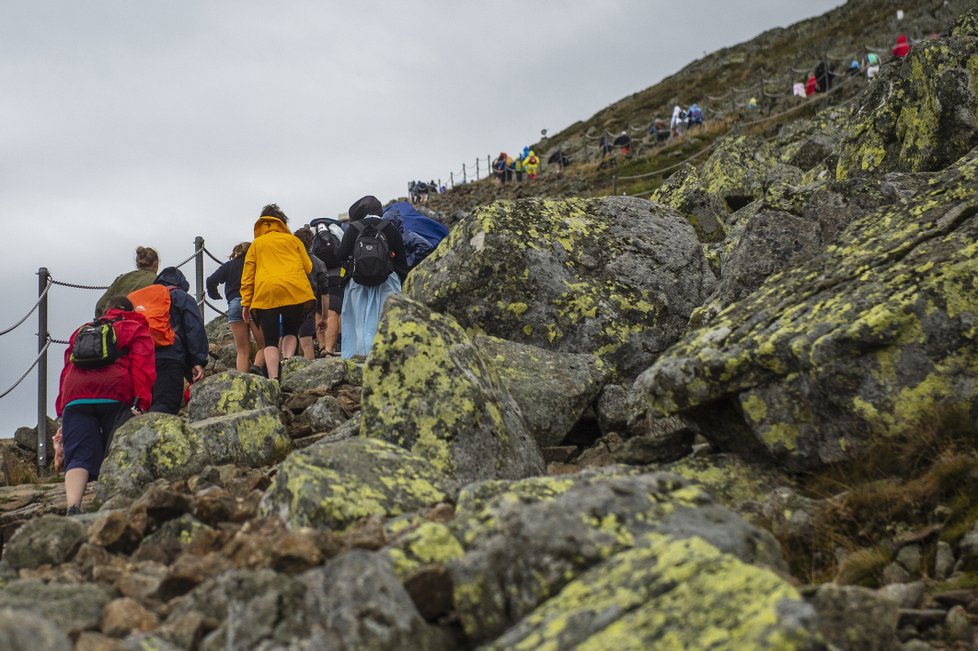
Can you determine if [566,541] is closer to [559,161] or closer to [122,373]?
[122,373]

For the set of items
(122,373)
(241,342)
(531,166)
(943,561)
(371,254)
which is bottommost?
(943,561)

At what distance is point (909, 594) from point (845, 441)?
1.68 metres

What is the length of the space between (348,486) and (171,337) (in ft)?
18.5

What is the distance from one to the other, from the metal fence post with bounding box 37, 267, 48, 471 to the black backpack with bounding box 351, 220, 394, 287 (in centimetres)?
499

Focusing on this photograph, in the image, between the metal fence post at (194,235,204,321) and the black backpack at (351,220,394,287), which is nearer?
the black backpack at (351,220,394,287)

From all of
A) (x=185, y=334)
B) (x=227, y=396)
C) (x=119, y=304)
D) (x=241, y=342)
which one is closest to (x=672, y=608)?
(x=119, y=304)

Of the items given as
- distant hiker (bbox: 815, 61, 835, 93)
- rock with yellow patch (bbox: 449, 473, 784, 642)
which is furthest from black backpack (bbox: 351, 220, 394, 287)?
distant hiker (bbox: 815, 61, 835, 93)

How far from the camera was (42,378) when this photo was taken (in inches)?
512

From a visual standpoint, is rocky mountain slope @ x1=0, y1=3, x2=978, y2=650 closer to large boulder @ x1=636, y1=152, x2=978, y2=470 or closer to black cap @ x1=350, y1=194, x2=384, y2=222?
large boulder @ x1=636, y1=152, x2=978, y2=470

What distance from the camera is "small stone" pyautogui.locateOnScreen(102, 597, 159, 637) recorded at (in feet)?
13.3

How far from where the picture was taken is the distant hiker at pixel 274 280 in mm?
11031

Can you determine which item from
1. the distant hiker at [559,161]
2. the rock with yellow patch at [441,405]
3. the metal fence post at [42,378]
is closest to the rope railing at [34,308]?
the metal fence post at [42,378]

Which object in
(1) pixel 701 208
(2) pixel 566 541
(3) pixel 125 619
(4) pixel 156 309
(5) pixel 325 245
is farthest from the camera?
(1) pixel 701 208

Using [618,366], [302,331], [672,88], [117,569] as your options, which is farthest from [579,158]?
[117,569]
